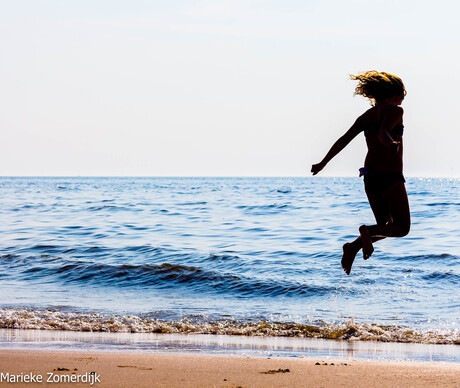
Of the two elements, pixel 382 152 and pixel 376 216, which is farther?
pixel 376 216

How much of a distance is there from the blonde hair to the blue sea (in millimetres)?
4401

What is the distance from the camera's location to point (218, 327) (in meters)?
10.4

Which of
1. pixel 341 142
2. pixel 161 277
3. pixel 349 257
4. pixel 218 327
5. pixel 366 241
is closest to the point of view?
pixel 341 142

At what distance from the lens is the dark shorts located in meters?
6.25

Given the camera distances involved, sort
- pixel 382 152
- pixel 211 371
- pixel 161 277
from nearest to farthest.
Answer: pixel 382 152, pixel 211 371, pixel 161 277

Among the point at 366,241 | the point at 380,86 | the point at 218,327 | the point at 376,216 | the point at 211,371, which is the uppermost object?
the point at 380,86

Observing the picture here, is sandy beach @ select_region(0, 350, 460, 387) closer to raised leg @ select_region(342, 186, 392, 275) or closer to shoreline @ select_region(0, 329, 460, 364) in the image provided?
shoreline @ select_region(0, 329, 460, 364)

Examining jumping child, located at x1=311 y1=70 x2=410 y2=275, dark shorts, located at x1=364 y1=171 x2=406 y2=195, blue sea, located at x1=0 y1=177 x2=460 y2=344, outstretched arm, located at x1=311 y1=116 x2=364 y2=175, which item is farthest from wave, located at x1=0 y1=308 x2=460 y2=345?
outstretched arm, located at x1=311 y1=116 x2=364 y2=175

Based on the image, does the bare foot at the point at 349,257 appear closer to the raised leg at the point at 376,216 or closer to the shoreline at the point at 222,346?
the raised leg at the point at 376,216

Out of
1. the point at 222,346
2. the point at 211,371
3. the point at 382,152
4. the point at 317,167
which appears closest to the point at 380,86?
the point at 382,152

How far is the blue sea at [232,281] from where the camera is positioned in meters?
10.5

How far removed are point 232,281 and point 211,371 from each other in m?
7.16

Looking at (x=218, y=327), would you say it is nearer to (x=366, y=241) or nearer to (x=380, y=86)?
(x=366, y=241)

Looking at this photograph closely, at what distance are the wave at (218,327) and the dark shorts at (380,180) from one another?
12.6 ft
